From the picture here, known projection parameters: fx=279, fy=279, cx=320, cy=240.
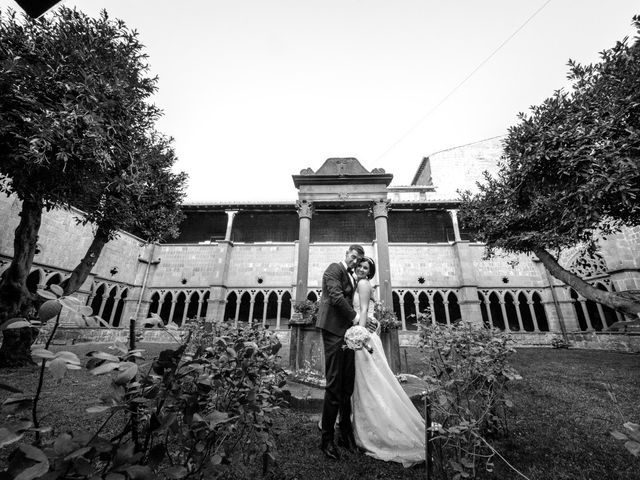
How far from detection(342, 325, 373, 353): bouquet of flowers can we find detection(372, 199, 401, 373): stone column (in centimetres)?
381

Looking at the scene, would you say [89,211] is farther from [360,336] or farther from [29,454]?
[29,454]

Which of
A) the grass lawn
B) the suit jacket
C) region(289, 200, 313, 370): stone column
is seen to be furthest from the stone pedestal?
the suit jacket

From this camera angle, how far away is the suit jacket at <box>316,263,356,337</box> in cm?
340

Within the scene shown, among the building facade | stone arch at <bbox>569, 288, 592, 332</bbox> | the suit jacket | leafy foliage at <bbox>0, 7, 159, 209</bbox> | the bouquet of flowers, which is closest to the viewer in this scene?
the bouquet of flowers

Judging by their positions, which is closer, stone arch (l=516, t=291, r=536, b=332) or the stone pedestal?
the stone pedestal

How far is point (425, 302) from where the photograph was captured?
16.7 meters

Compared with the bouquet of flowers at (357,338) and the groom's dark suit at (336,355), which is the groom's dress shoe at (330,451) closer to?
the groom's dark suit at (336,355)

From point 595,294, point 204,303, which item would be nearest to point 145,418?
point 595,294

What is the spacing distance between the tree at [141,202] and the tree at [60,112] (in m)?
0.35

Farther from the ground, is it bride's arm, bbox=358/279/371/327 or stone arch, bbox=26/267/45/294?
stone arch, bbox=26/267/45/294

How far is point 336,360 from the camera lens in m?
3.32

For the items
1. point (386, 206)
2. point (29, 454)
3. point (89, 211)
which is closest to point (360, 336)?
point (29, 454)

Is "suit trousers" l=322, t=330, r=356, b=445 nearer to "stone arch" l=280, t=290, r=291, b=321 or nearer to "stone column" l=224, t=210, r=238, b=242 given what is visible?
"stone arch" l=280, t=290, r=291, b=321

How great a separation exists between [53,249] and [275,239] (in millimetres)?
10264
